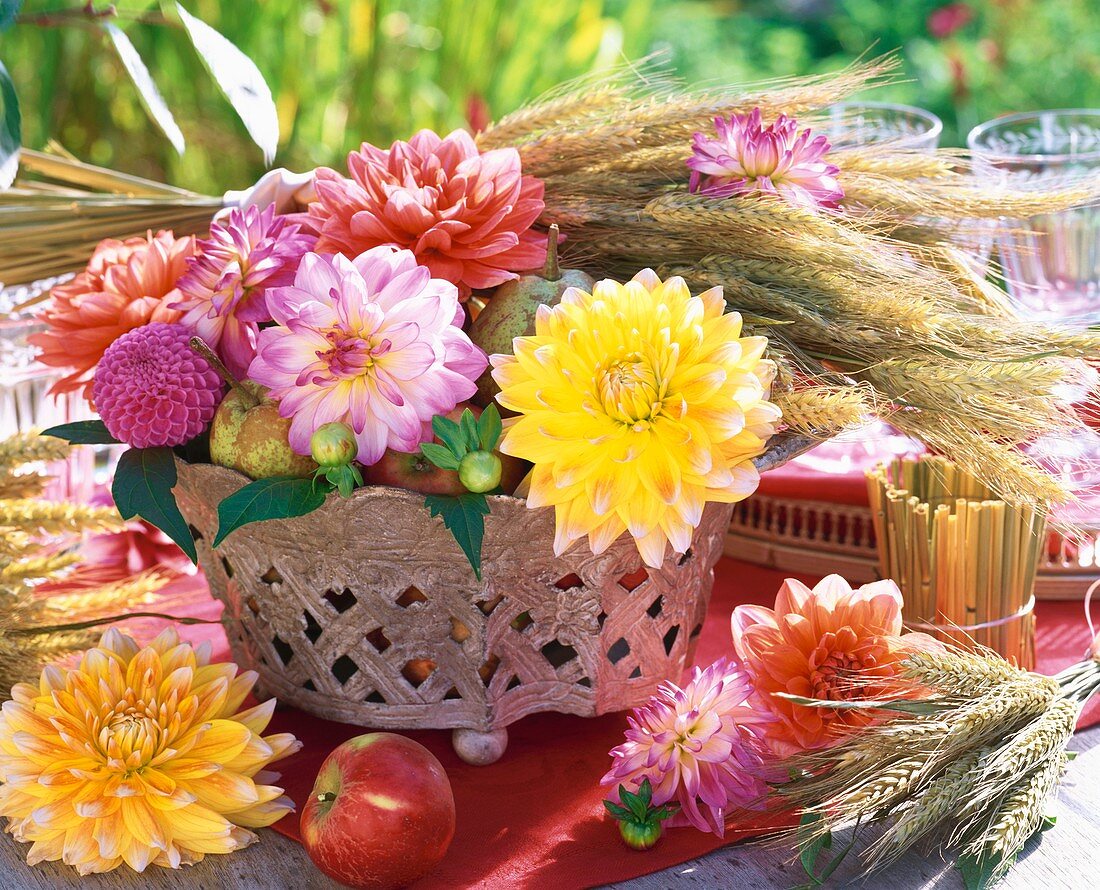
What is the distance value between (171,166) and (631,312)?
1820 millimetres

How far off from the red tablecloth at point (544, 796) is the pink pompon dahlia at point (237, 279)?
8.6 inches

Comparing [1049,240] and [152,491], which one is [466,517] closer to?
[152,491]

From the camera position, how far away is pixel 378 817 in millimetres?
519

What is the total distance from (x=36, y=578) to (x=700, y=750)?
1.37 feet

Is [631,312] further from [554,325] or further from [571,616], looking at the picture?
[571,616]

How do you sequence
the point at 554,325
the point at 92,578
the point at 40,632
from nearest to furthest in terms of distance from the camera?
the point at 554,325 → the point at 40,632 → the point at 92,578

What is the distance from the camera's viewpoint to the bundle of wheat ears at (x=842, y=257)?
0.56 m

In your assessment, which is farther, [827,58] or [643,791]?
[827,58]

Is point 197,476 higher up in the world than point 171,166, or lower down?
lower down

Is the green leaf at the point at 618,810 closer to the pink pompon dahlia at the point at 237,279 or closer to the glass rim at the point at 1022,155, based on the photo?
the pink pompon dahlia at the point at 237,279

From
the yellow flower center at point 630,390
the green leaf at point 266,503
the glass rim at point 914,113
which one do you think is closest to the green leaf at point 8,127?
the green leaf at point 266,503

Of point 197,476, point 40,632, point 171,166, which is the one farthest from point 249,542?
point 171,166

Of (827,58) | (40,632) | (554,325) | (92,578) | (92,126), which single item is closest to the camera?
Answer: (554,325)

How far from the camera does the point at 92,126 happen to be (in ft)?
6.91
